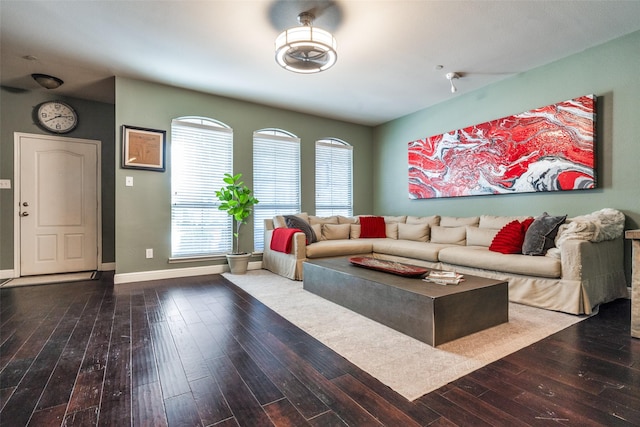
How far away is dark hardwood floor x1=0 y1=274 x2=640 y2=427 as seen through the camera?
132 cm

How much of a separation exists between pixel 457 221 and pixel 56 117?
613 cm

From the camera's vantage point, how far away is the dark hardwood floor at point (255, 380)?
4.34 ft

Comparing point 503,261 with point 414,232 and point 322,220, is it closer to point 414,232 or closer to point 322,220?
point 414,232

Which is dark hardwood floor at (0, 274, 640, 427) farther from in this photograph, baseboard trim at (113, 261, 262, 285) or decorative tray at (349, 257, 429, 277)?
baseboard trim at (113, 261, 262, 285)

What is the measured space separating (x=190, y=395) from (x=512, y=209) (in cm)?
416

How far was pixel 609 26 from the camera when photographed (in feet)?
9.45

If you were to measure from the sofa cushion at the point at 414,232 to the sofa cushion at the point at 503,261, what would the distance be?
92cm

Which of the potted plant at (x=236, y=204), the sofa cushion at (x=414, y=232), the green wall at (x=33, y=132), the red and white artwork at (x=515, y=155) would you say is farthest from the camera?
the sofa cushion at (x=414, y=232)

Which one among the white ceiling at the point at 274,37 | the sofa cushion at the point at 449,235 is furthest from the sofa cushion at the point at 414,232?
the white ceiling at the point at 274,37

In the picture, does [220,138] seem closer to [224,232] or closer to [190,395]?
[224,232]

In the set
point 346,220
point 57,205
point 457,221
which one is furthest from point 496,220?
point 57,205

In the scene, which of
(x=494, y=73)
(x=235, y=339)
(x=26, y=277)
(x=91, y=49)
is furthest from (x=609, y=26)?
(x=26, y=277)

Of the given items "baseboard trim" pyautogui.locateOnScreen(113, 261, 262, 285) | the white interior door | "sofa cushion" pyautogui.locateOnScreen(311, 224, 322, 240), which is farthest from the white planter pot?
the white interior door

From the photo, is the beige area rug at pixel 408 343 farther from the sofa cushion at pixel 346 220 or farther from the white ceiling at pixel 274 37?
the white ceiling at pixel 274 37
